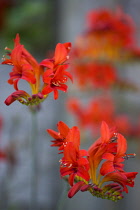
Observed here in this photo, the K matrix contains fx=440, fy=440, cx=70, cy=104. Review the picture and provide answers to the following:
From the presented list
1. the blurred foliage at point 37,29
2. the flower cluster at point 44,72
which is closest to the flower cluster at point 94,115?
the blurred foliage at point 37,29

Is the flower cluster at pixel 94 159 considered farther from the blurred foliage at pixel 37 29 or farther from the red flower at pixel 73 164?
the blurred foliage at pixel 37 29

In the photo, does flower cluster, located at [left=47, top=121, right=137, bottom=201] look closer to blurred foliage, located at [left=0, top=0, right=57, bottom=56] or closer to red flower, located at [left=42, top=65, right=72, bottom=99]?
red flower, located at [left=42, top=65, right=72, bottom=99]

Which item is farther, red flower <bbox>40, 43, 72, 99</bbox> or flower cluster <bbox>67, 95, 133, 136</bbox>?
flower cluster <bbox>67, 95, 133, 136</bbox>

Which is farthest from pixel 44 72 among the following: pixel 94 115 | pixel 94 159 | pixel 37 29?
pixel 37 29

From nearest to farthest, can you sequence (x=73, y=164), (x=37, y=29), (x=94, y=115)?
(x=73, y=164) < (x=94, y=115) < (x=37, y=29)

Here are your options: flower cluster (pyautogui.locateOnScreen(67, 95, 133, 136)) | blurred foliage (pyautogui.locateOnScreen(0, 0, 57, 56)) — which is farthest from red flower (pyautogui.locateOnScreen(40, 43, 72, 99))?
blurred foliage (pyautogui.locateOnScreen(0, 0, 57, 56))

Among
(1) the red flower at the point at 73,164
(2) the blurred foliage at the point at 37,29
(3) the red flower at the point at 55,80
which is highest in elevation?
(2) the blurred foliage at the point at 37,29

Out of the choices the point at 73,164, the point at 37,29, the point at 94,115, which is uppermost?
the point at 37,29

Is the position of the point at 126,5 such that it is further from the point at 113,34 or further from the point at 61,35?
the point at 113,34

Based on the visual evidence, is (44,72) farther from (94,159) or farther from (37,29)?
(37,29)
